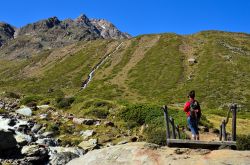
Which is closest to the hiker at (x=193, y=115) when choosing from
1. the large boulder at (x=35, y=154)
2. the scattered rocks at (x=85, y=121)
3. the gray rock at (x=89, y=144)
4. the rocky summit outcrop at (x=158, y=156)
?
the rocky summit outcrop at (x=158, y=156)

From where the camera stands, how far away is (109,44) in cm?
15425

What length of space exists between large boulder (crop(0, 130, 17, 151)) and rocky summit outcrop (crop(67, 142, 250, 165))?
10.8 meters

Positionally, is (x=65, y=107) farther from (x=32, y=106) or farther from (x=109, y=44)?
(x=109, y=44)

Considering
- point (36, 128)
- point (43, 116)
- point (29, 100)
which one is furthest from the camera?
point (29, 100)

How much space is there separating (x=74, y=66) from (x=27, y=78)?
14.9 meters

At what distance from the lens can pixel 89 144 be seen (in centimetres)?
2833

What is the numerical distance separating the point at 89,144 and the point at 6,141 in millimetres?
5666

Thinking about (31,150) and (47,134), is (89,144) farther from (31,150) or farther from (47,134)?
(47,134)

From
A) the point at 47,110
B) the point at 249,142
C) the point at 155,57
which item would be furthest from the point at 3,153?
the point at 155,57

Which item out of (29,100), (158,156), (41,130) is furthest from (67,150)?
(29,100)

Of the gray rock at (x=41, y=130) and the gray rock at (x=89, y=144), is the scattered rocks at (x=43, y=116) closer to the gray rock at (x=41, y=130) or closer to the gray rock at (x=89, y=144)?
the gray rock at (x=41, y=130)

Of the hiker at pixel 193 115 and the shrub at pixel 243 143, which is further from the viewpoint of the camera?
Answer: the shrub at pixel 243 143

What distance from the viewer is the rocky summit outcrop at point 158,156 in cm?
1367

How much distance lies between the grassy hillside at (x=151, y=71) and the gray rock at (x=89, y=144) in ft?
151
